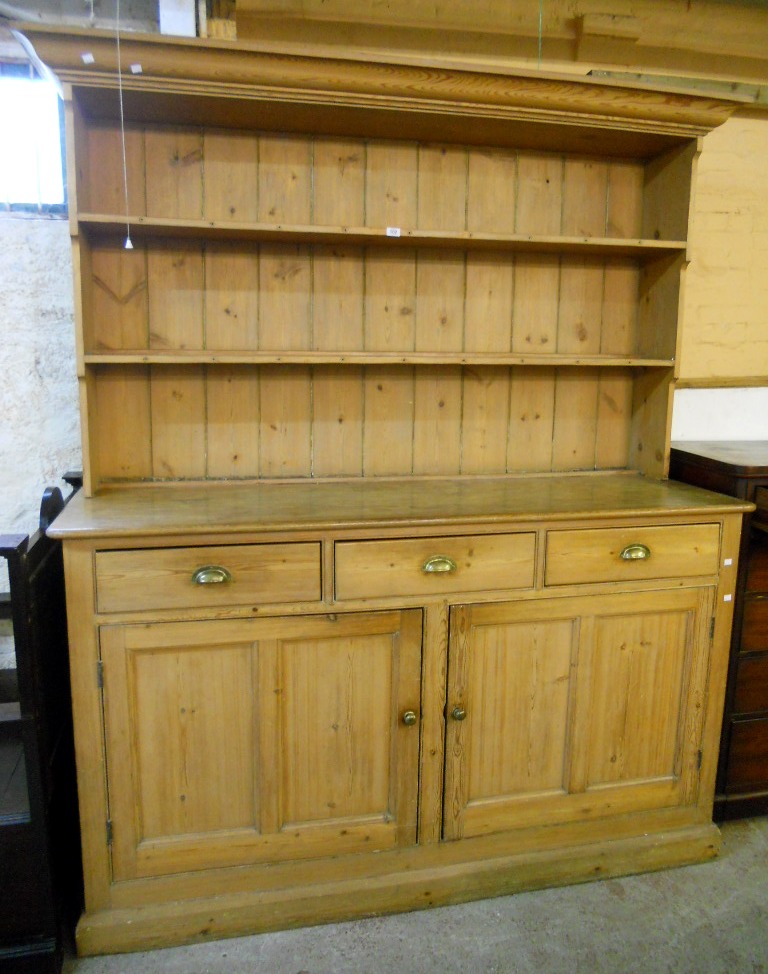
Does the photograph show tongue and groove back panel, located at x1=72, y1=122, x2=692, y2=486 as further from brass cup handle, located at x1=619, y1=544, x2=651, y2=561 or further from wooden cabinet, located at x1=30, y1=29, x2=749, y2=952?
brass cup handle, located at x1=619, y1=544, x2=651, y2=561

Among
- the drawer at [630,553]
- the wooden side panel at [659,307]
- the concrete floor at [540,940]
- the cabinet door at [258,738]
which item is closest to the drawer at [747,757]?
the concrete floor at [540,940]

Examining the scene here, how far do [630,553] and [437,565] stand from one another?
525 mm

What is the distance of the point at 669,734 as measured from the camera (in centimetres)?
200

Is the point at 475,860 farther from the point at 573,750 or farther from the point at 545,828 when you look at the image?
the point at 573,750

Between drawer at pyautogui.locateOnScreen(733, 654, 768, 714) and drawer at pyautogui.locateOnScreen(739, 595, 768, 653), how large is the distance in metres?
0.04

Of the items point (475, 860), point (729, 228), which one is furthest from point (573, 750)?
point (729, 228)

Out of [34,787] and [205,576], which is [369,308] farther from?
[34,787]

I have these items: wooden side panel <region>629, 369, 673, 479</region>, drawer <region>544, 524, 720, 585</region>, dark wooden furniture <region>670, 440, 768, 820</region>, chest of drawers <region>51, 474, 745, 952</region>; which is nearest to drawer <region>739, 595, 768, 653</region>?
dark wooden furniture <region>670, 440, 768, 820</region>

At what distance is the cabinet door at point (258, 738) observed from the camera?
1.67 meters

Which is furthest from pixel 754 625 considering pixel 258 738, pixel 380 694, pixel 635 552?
pixel 258 738

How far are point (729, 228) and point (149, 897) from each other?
2.67 m

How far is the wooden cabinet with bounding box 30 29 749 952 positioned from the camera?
1.69 meters

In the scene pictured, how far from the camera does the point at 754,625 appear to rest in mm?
2072

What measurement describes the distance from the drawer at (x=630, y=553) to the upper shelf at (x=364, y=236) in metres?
0.83
